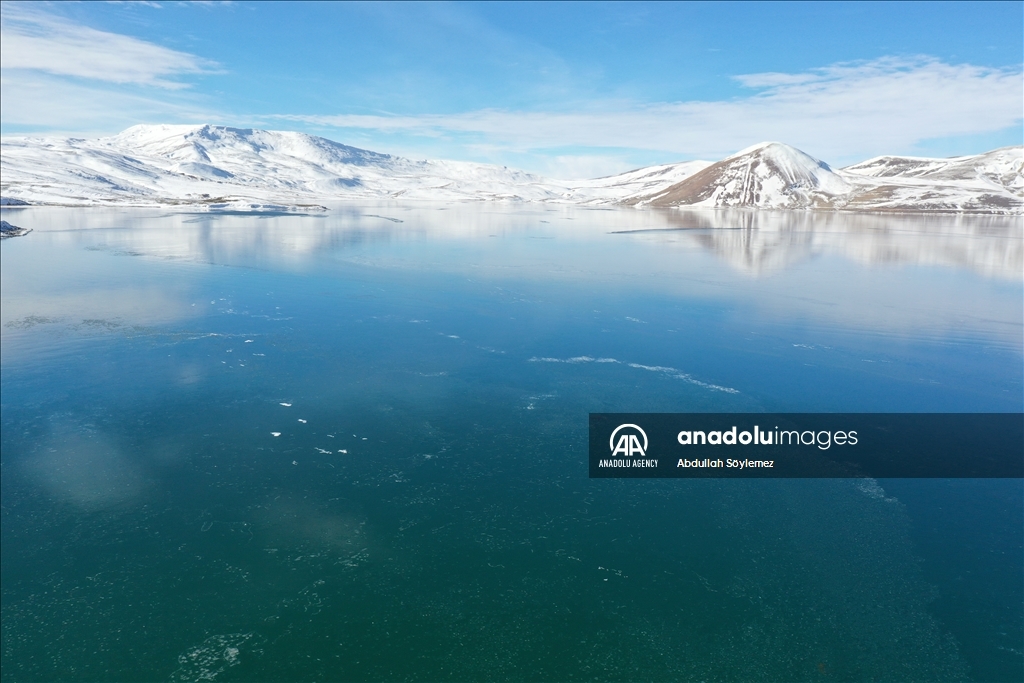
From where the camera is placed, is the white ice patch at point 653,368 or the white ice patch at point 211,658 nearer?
the white ice patch at point 211,658

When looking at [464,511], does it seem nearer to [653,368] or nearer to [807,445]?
[807,445]

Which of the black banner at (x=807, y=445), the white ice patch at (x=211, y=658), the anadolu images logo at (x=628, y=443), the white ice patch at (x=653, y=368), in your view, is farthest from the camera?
the white ice patch at (x=653, y=368)

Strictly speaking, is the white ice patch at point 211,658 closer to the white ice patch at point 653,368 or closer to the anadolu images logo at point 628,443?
the anadolu images logo at point 628,443

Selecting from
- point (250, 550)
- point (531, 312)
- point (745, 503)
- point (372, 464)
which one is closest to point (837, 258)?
point (531, 312)

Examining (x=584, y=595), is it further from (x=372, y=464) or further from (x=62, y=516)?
(x=62, y=516)

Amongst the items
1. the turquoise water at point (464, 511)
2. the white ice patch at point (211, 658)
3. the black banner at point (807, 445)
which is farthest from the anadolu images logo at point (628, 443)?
the white ice patch at point (211, 658)

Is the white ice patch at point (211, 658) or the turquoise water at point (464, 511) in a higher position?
the turquoise water at point (464, 511)
